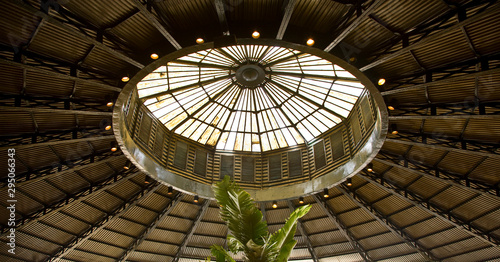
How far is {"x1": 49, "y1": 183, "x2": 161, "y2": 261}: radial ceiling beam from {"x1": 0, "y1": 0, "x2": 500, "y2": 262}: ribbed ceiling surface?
87 millimetres

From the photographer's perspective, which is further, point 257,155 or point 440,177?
point 257,155

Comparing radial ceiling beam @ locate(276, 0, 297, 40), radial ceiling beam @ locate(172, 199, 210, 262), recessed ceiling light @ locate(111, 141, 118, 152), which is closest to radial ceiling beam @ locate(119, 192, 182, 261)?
radial ceiling beam @ locate(172, 199, 210, 262)

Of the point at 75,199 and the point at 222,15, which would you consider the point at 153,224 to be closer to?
the point at 75,199

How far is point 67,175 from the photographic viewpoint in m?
22.0

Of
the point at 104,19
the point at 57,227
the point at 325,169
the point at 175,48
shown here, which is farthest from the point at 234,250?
the point at 57,227

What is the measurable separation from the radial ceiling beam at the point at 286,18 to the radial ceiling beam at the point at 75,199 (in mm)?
12686

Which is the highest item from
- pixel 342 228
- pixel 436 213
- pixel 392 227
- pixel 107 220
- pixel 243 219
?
pixel 107 220

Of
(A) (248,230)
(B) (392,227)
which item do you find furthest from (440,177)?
(A) (248,230)

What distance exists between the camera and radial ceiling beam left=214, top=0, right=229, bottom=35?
13.5 meters

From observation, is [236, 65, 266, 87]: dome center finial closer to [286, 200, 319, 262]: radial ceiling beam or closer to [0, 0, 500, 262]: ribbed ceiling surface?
[0, 0, 500, 262]: ribbed ceiling surface

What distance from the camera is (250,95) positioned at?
2269 cm

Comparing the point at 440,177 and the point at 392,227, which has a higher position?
the point at 440,177

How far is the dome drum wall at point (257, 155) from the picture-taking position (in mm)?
20109

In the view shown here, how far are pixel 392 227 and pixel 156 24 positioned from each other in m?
20.0
